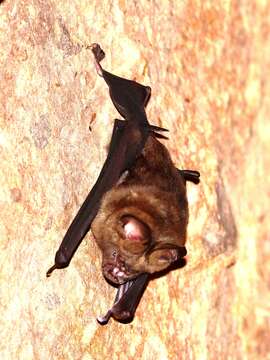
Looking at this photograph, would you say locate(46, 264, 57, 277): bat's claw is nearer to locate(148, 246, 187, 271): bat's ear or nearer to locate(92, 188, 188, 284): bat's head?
locate(92, 188, 188, 284): bat's head

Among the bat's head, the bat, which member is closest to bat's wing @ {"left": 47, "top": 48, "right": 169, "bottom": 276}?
the bat

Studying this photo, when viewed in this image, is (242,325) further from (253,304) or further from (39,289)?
(39,289)

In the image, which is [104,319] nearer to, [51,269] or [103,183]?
[51,269]

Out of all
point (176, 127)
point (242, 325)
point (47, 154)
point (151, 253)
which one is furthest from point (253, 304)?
point (47, 154)

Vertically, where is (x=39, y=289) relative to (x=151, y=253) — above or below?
below

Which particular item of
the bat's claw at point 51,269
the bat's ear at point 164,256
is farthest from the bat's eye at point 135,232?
the bat's claw at point 51,269

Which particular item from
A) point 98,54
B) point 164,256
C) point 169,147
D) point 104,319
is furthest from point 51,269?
point 98,54

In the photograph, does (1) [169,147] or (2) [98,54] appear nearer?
(2) [98,54]
